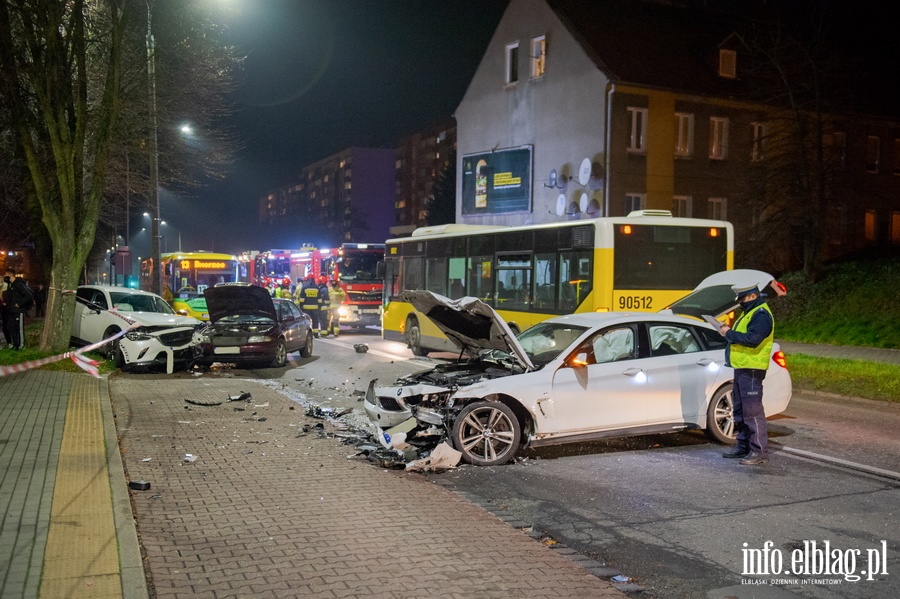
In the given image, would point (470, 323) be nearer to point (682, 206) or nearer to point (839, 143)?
point (682, 206)

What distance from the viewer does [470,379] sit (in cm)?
867

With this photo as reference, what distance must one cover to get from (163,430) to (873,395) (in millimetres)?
10553

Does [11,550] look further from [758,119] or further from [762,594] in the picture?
[758,119]

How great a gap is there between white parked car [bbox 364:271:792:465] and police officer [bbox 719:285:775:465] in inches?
22.1

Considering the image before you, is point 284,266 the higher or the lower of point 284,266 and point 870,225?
the lower

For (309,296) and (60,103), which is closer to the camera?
(60,103)

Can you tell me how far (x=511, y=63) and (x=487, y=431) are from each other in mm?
31272

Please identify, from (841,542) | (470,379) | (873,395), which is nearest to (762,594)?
(841,542)

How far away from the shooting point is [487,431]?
823cm

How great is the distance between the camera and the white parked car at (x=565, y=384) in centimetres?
828

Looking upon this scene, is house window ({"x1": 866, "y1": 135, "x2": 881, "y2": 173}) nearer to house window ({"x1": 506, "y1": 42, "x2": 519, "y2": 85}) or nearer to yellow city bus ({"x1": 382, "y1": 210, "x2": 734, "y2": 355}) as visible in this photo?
house window ({"x1": 506, "y1": 42, "x2": 519, "y2": 85})

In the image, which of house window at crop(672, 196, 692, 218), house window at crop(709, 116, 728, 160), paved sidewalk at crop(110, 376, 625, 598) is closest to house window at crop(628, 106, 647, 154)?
house window at crop(672, 196, 692, 218)

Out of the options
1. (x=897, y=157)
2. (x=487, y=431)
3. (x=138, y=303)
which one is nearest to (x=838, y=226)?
(x=897, y=157)

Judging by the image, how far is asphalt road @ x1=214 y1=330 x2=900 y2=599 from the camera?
17.1 ft
